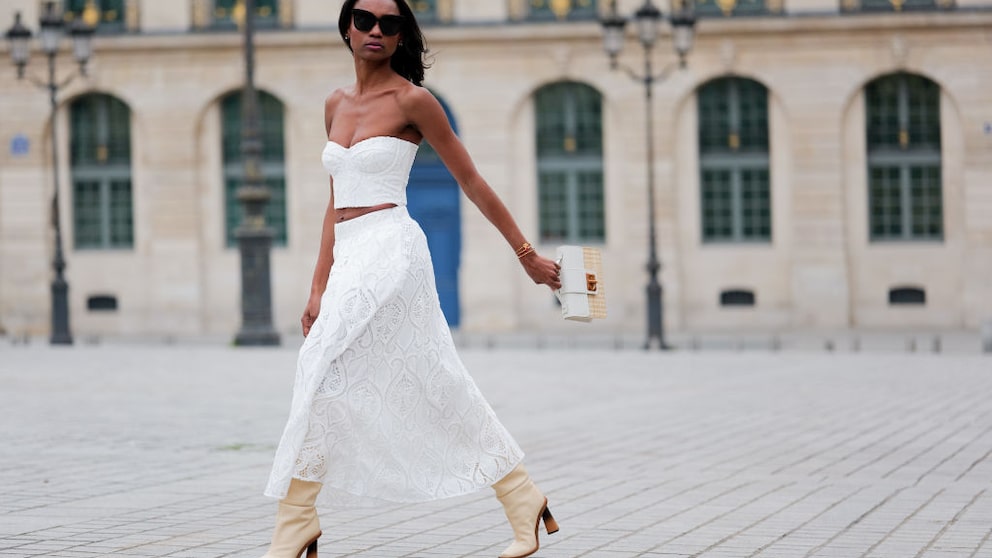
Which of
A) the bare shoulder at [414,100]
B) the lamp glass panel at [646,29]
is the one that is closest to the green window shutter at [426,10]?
the lamp glass panel at [646,29]

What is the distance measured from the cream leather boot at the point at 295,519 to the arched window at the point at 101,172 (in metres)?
29.3

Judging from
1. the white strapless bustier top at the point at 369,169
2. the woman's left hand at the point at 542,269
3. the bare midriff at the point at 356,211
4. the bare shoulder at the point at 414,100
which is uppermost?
the bare shoulder at the point at 414,100

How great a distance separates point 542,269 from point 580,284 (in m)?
0.15

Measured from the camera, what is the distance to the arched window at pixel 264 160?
34969 mm

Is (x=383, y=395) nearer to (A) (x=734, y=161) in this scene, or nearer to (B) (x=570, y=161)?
(A) (x=734, y=161)

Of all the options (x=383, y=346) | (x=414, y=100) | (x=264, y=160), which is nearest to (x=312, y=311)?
(x=383, y=346)

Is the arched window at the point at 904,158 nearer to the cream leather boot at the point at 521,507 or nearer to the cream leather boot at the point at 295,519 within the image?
the cream leather boot at the point at 521,507

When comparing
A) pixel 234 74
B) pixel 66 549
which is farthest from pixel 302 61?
pixel 66 549

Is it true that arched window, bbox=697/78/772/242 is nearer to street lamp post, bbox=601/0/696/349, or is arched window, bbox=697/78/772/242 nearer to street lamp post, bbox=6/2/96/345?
street lamp post, bbox=601/0/696/349

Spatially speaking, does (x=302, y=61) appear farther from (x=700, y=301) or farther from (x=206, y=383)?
(x=206, y=383)

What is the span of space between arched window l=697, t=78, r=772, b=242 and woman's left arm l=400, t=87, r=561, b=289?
2673cm

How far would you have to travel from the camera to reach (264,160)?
35219 millimetres

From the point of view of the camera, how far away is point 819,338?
1192 inches

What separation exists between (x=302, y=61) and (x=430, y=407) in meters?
28.0
